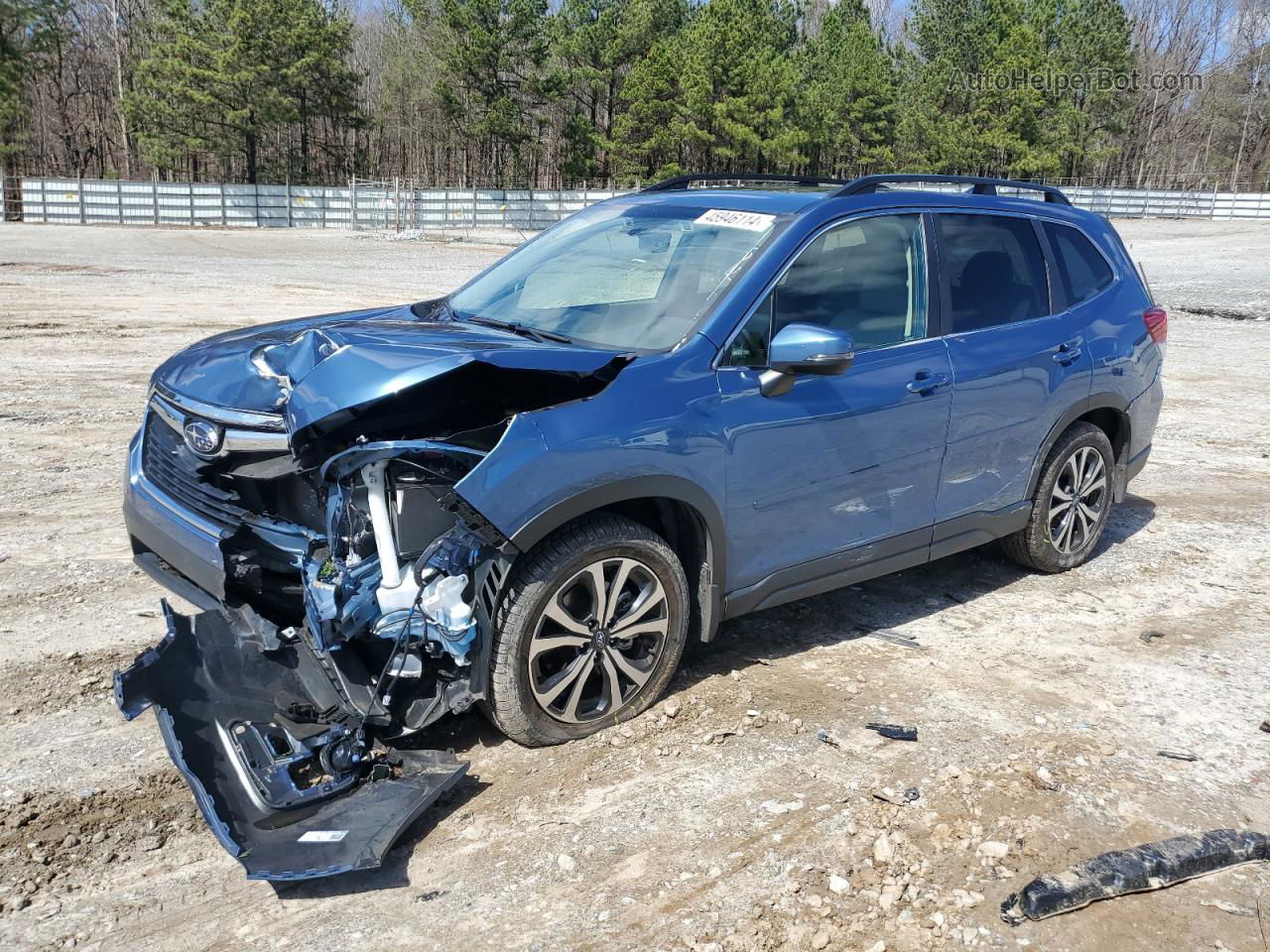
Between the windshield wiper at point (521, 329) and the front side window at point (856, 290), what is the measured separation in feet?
2.34

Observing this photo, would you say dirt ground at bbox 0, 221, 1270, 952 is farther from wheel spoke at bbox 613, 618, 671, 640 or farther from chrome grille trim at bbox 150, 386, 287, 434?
chrome grille trim at bbox 150, 386, 287, 434

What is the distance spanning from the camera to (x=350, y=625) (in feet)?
11.1

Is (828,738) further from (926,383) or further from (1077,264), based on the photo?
(1077,264)

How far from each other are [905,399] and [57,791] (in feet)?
11.2

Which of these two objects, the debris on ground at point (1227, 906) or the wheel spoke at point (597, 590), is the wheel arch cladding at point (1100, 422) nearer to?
the debris on ground at point (1227, 906)

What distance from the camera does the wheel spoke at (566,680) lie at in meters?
3.55

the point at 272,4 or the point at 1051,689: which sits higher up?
the point at 272,4

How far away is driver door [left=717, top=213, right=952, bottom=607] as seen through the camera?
3.89m

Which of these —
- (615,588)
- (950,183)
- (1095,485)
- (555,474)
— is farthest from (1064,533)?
(555,474)

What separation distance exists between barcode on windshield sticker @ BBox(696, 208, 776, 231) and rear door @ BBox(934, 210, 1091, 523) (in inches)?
36.6

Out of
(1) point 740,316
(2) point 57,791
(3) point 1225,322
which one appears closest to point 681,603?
(1) point 740,316

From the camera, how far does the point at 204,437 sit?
3.79 meters

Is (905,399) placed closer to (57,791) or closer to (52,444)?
(57,791)
